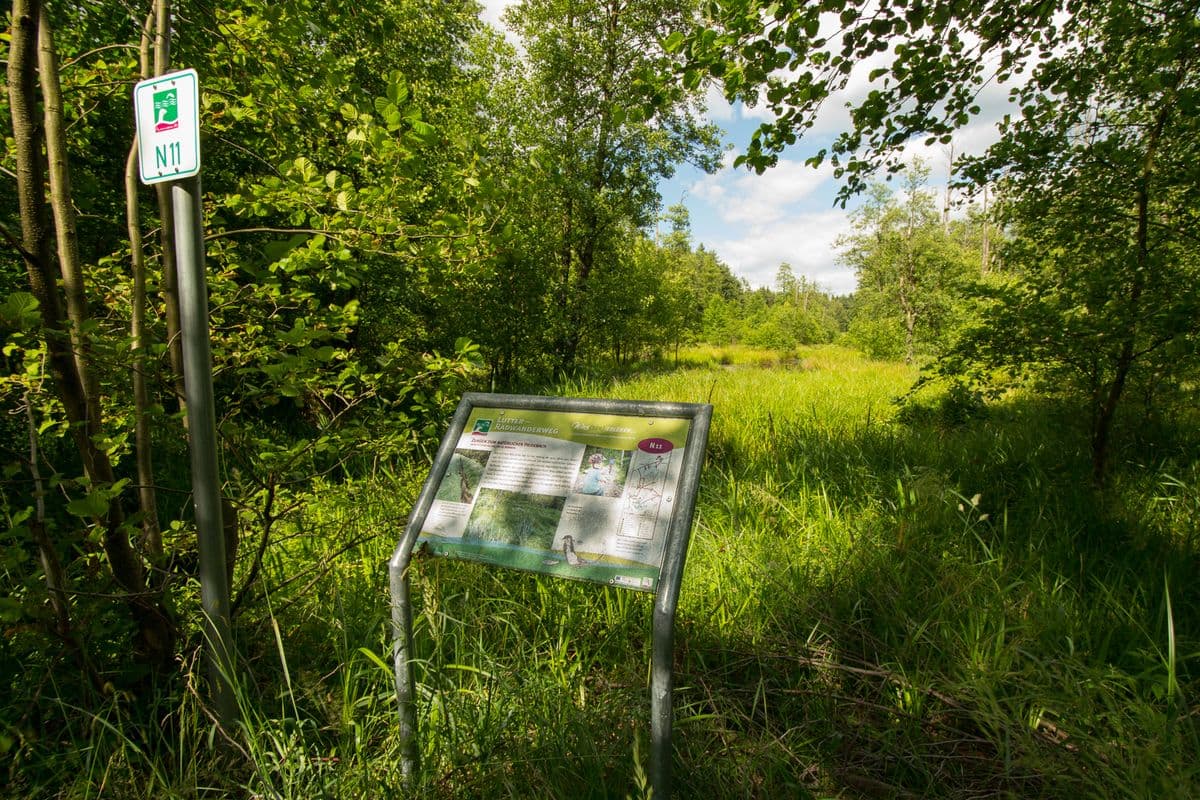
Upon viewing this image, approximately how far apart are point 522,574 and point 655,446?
1543 mm

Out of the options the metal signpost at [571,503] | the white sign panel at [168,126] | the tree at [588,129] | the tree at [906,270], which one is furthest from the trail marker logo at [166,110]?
the tree at [906,270]

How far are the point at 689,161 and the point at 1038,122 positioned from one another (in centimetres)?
1071

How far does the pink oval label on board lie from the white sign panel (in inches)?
56.7

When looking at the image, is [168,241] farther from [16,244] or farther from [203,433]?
[203,433]

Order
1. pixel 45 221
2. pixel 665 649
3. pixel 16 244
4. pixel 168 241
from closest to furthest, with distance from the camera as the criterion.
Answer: pixel 665 649, pixel 16 244, pixel 45 221, pixel 168 241

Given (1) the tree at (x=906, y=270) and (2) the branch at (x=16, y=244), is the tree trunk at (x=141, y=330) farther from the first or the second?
(1) the tree at (x=906, y=270)

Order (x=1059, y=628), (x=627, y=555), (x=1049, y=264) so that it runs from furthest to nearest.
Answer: (x=1049, y=264), (x=1059, y=628), (x=627, y=555)

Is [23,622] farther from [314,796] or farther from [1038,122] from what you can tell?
[1038,122]

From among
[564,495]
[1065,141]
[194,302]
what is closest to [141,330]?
[194,302]

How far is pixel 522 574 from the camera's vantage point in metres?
2.75

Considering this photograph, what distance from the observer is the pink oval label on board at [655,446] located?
1.56 meters

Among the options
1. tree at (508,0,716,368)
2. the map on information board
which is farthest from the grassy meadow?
tree at (508,0,716,368)

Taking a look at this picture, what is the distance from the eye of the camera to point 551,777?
1581 mm

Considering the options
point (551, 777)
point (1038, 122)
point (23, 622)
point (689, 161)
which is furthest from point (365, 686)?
point (689, 161)
